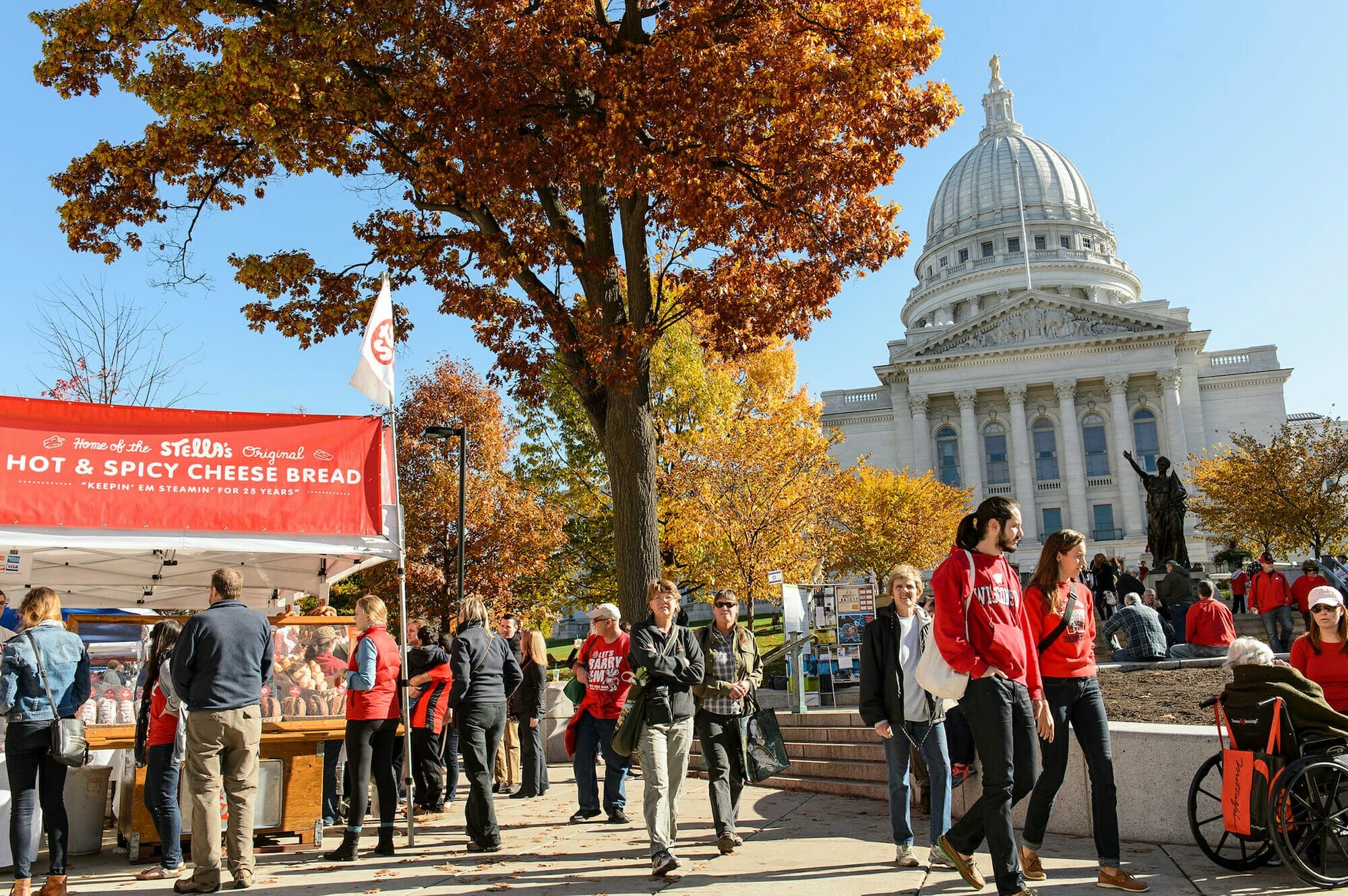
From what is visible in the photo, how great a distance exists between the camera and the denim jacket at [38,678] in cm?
645

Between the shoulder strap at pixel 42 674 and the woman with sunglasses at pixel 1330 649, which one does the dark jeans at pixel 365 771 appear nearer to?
the shoulder strap at pixel 42 674

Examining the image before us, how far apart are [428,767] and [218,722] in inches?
132

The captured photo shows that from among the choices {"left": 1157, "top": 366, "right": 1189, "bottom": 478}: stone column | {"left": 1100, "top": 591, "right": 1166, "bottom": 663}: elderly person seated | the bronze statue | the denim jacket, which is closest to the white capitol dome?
{"left": 1157, "top": 366, "right": 1189, "bottom": 478}: stone column

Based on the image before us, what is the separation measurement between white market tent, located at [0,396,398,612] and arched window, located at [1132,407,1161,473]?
65.9 metres

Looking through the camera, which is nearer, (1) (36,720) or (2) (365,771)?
(1) (36,720)

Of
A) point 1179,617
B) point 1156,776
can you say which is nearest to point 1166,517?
point 1179,617

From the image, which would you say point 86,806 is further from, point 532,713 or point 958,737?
point 958,737

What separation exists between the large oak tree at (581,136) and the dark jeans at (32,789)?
537cm

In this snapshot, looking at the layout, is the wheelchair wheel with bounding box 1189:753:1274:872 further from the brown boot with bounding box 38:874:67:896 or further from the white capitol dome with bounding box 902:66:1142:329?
the white capitol dome with bounding box 902:66:1142:329

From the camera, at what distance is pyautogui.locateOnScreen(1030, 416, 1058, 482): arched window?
68062 mm

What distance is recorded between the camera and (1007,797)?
5.33 metres

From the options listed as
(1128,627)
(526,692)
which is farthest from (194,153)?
(1128,627)

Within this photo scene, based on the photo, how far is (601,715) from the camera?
9383 millimetres

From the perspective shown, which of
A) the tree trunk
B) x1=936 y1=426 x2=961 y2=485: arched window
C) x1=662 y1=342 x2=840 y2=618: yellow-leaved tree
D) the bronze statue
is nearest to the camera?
the tree trunk
